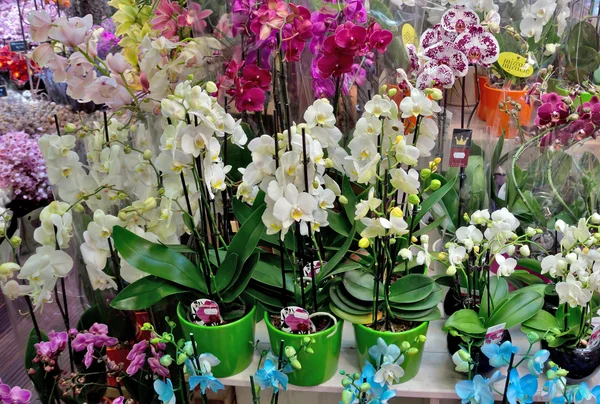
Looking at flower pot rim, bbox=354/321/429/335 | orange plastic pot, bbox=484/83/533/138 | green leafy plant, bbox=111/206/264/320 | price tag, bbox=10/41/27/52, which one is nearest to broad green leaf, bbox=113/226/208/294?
green leafy plant, bbox=111/206/264/320

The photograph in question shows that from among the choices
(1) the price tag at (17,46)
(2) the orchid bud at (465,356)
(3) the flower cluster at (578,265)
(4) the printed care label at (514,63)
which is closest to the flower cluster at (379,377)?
(2) the orchid bud at (465,356)

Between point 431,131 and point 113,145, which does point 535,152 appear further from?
point 113,145

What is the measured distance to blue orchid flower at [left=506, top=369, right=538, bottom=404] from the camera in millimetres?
930

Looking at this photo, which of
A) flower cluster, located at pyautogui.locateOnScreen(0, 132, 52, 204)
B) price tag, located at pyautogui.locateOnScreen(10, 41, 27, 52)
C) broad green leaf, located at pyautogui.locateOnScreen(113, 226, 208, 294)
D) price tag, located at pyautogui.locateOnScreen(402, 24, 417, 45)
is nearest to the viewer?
broad green leaf, located at pyautogui.locateOnScreen(113, 226, 208, 294)

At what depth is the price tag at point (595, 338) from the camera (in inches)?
40.9

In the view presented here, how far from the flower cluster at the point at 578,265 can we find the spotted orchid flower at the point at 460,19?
1.67 feet

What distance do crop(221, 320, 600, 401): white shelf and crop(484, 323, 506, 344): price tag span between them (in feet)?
0.36

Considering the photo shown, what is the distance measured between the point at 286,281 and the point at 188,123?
410 millimetres

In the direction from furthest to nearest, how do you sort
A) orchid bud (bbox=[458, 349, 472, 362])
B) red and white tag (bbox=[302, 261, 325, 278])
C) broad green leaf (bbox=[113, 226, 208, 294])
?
red and white tag (bbox=[302, 261, 325, 278]), broad green leaf (bbox=[113, 226, 208, 294]), orchid bud (bbox=[458, 349, 472, 362])

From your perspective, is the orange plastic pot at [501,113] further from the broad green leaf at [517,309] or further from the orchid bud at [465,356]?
the orchid bud at [465,356]

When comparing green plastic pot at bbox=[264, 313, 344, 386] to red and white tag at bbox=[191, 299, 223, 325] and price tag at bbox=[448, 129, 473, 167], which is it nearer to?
red and white tag at bbox=[191, 299, 223, 325]

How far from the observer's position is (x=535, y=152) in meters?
1.49

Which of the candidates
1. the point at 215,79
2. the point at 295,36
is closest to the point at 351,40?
the point at 295,36

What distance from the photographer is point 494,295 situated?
113 cm
